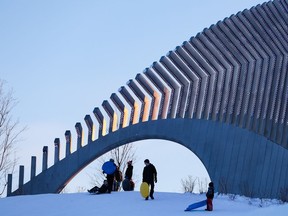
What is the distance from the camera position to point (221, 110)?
84.6ft

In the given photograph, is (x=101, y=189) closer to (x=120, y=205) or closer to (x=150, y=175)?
(x=150, y=175)

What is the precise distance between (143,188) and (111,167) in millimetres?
1800

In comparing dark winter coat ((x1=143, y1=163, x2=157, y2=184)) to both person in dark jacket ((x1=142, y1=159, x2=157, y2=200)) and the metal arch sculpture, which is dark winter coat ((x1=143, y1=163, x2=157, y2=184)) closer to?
person in dark jacket ((x1=142, y1=159, x2=157, y2=200))

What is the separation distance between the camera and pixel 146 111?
27.5m

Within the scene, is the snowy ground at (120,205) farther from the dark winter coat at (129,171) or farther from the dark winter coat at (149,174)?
the dark winter coat at (129,171)

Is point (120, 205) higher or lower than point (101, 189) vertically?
lower

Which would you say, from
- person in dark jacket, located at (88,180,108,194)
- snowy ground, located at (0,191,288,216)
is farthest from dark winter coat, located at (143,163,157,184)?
person in dark jacket, located at (88,180,108,194)

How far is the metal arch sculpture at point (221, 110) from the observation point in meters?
24.7

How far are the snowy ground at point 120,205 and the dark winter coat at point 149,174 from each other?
0.45 meters

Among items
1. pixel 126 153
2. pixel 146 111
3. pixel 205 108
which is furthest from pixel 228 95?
pixel 126 153

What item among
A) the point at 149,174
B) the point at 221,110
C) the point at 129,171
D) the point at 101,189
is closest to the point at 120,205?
the point at 149,174

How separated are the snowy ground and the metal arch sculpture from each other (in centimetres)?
469

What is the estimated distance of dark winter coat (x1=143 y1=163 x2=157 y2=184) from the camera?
18.8 m

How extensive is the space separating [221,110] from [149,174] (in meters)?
7.42
